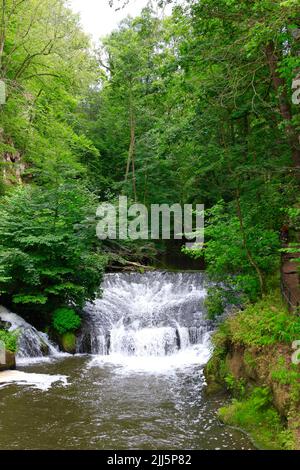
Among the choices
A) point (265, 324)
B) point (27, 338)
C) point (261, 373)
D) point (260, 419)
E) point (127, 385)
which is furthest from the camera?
point (27, 338)

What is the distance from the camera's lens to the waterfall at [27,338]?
11.2 m

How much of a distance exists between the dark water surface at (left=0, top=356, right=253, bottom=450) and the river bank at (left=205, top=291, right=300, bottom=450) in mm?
355

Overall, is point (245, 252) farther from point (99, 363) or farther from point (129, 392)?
point (99, 363)

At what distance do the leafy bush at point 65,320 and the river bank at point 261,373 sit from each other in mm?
5035

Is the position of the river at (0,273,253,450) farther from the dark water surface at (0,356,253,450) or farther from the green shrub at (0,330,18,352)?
the green shrub at (0,330,18,352)

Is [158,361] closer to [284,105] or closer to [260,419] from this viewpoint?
[260,419]

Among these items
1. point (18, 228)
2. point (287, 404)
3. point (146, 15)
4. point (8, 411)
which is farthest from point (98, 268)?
point (287, 404)

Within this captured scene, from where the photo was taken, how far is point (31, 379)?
908 cm

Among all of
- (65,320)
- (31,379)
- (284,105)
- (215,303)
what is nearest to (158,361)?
(215,303)

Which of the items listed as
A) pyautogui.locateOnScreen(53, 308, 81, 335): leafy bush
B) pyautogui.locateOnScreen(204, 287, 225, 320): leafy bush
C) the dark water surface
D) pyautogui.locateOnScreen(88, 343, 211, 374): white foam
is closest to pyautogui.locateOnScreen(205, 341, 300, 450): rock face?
the dark water surface

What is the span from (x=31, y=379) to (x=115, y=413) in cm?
278

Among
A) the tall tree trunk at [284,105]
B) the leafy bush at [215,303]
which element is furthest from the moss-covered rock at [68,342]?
the tall tree trunk at [284,105]

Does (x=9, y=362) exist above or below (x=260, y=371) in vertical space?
below

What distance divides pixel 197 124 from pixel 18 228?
20.2ft
